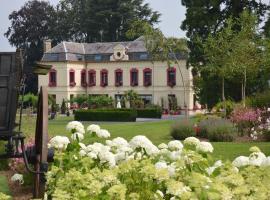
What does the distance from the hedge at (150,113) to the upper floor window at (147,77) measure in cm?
1235

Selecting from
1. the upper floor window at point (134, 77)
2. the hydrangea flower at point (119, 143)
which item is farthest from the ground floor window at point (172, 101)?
the hydrangea flower at point (119, 143)

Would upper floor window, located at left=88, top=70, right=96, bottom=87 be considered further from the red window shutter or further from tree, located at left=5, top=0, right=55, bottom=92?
tree, located at left=5, top=0, right=55, bottom=92

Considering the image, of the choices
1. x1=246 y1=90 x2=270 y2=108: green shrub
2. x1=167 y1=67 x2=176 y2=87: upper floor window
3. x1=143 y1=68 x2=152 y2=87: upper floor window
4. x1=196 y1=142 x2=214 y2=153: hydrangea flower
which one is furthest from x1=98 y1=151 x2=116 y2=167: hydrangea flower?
x1=143 y1=68 x2=152 y2=87: upper floor window

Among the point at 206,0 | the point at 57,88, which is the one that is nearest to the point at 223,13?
the point at 206,0

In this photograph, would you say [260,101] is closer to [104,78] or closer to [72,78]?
[104,78]

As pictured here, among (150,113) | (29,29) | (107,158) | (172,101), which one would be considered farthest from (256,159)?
(29,29)

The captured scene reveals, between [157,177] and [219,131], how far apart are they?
15.3 metres

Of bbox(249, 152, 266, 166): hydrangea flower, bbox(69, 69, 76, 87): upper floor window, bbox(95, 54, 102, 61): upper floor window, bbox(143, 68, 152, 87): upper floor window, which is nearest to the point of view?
bbox(249, 152, 266, 166): hydrangea flower

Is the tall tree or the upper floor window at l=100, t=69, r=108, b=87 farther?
the upper floor window at l=100, t=69, r=108, b=87

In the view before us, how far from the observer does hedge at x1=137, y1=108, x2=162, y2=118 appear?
1542 inches

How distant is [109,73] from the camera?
54500 mm

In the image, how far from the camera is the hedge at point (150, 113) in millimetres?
39156

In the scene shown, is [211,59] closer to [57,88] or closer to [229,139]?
[229,139]

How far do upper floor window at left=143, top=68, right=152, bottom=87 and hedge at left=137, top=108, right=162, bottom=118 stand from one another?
40.5ft
